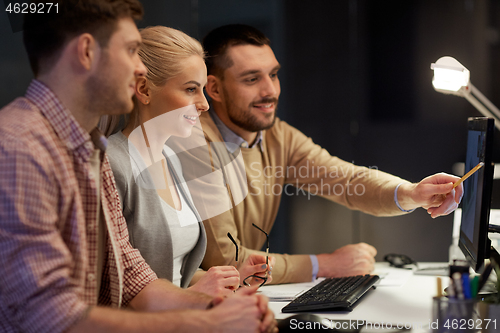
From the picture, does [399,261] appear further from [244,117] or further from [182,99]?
[182,99]

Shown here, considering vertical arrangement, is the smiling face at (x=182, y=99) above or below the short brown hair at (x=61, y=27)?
below

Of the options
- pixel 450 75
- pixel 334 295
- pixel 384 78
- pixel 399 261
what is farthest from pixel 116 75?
pixel 384 78

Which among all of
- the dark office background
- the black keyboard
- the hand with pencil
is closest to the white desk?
the black keyboard

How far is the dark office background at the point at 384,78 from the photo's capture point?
7.54ft

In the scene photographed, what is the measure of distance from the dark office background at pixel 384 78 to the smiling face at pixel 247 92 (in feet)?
1.35

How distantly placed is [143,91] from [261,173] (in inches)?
28.0

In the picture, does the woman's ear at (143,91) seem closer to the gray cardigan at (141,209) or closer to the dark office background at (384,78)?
the gray cardigan at (141,209)

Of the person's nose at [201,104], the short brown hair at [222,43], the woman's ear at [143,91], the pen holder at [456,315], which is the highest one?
the short brown hair at [222,43]

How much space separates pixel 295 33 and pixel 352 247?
3.94ft

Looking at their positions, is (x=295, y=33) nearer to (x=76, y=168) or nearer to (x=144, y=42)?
(x=144, y=42)

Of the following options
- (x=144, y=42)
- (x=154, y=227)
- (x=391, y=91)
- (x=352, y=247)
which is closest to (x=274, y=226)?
(x=352, y=247)

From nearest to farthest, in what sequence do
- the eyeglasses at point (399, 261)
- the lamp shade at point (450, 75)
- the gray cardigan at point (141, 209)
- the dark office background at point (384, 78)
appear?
1. the gray cardigan at point (141, 209)
2. the lamp shade at point (450, 75)
3. the eyeglasses at point (399, 261)
4. the dark office background at point (384, 78)

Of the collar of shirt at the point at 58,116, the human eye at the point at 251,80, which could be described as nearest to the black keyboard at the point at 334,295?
the collar of shirt at the point at 58,116

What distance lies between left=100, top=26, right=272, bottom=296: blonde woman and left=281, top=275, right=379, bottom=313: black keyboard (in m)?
0.23
